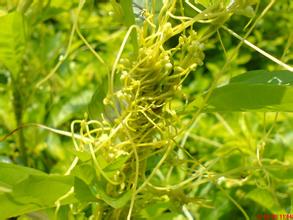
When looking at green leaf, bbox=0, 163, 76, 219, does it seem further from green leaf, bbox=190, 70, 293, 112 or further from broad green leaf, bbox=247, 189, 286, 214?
broad green leaf, bbox=247, 189, 286, 214

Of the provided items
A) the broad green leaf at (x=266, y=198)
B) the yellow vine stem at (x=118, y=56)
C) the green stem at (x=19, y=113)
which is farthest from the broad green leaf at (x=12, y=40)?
the broad green leaf at (x=266, y=198)

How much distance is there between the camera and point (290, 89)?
51 cm

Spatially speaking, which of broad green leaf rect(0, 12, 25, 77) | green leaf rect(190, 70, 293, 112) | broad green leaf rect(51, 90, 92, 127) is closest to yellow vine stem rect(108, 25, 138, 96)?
green leaf rect(190, 70, 293, 112)

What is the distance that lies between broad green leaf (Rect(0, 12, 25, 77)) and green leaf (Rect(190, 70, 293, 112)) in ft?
0.78

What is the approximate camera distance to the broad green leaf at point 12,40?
2.20 feet

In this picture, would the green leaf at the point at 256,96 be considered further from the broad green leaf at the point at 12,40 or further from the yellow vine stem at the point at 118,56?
the broad green leaf at the point at 12,40

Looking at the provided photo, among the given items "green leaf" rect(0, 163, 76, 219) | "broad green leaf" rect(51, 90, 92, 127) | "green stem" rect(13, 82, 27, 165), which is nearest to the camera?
"green leaf" rect(0, 163, 76, 219)

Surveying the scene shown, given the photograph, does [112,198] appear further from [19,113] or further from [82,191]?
[19,113]

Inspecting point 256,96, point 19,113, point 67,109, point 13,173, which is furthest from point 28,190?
point 67,109

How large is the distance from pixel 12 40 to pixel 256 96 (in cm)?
30

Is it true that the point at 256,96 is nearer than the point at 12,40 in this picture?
Yes

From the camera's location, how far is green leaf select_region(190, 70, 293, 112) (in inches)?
20.1

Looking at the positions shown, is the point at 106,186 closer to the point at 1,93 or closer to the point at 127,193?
the point at 127,193

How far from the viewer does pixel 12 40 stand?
2.28ft
